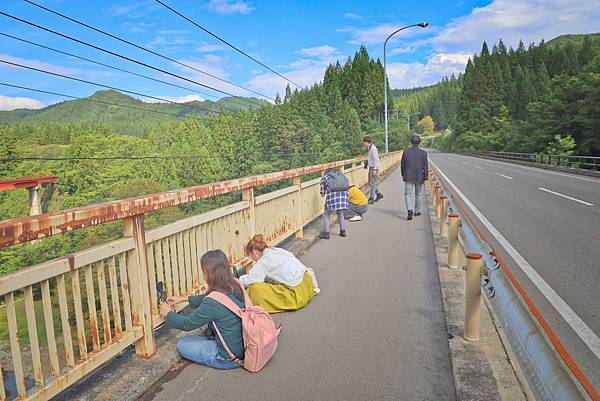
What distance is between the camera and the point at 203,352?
129 inches

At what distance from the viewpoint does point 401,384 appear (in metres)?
2.91

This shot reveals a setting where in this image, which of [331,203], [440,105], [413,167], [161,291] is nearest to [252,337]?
[161,291]

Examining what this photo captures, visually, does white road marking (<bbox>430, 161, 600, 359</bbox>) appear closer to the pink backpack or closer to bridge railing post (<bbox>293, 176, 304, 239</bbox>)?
the pink backpack

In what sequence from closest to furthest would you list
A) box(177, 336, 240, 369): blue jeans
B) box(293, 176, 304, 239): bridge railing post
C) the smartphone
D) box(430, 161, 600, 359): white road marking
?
box(177, 336, 240, 369): blue jeans
the smartphone
box(430, 161, 600, 359): white road marking
box(293, 176, 304, 239): bridge railing post

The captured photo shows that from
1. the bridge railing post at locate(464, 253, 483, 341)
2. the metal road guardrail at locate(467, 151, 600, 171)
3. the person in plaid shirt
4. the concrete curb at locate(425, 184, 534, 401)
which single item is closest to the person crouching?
the person in plaid shirt

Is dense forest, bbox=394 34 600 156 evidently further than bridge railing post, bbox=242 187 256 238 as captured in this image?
Yes

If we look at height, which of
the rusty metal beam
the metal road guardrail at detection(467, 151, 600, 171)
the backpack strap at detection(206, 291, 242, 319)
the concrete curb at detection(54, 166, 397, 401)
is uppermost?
the rusty metal beam

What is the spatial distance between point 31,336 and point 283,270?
7.83 feet

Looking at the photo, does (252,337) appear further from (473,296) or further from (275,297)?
(473,296)

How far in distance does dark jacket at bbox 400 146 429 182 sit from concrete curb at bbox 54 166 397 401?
7098mm

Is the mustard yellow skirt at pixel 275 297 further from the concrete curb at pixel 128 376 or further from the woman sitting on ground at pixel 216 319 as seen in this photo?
the woman sitting on ground at pixel 216 319

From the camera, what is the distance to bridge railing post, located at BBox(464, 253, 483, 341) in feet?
11.2

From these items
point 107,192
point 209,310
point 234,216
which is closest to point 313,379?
point 209,310

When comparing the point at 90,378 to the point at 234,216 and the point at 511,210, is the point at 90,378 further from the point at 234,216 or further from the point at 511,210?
the point at 511,210
